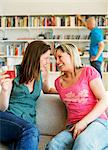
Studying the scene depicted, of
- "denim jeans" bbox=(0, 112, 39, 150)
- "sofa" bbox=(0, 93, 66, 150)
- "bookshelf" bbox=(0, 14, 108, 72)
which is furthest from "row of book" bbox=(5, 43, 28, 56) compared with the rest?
"denim jeans" bbox=(0, 112, 39, 150)

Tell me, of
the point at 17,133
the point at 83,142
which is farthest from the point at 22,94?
the point at 83,142

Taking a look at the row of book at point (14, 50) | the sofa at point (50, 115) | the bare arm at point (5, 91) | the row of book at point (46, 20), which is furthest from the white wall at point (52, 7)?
the bare arm at point (5, 91)

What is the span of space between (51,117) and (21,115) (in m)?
0.28

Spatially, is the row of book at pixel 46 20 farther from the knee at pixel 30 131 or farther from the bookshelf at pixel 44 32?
the knee at pixel 30 131

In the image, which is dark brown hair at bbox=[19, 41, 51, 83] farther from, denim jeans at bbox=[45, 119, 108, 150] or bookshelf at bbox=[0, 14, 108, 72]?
bookshelf at bbox=[0, 14, 108, 72]

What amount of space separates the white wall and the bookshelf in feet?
0.29

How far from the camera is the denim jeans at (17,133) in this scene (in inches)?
60.3

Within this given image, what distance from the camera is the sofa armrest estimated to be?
194 centimetres

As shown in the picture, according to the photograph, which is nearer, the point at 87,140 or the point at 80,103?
the point at 87,140

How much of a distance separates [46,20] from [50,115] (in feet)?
10.7

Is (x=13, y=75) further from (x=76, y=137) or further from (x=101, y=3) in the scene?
(x=101, y=3)

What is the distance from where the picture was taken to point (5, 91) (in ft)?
5.52

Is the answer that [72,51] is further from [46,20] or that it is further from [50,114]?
[46,20]

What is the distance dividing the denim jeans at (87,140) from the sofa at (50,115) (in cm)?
29
